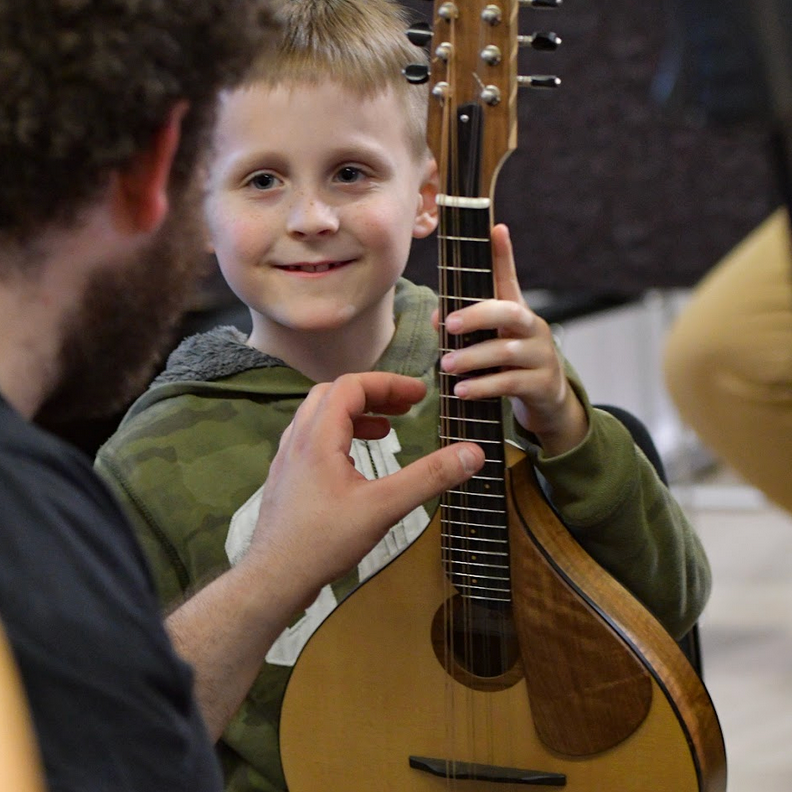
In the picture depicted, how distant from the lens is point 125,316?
0.83 meters

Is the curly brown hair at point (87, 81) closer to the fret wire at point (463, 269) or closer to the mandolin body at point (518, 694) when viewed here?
the fret wire at point (463, 269)

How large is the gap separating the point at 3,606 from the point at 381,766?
1.73 feet

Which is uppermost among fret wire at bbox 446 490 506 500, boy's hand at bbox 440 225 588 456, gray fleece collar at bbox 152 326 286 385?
gray fleece collar at bbox 152 326 286 385

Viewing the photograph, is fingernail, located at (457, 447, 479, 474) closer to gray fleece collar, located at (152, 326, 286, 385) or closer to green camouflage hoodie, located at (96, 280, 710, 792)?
green camouflage hoodie, located at (96, 280, 710, 792)

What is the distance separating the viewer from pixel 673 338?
63 centimetres

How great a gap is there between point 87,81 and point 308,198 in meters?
0.43

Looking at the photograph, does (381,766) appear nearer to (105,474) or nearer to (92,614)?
(105,474)

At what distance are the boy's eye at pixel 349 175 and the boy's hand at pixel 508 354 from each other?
0.19 m

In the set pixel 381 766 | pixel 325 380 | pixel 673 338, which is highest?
Result: pixel 325 380

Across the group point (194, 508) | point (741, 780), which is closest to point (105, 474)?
point (194, 508)

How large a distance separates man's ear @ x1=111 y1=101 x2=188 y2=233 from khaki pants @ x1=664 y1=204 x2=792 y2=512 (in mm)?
344

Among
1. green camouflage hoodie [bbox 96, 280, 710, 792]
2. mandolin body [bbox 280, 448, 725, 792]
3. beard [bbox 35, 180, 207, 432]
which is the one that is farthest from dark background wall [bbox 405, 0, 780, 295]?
beard [bbox 35, 180, 207, 432]

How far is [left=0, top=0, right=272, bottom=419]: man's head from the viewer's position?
733 millimetres

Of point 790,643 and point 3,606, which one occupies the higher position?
point 790,643
